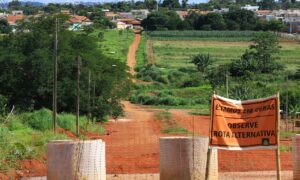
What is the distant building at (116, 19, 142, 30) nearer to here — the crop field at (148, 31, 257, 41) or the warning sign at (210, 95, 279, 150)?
the crop field at (148, 31, 257, 41)

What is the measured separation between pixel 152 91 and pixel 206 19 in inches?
3057

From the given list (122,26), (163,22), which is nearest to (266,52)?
(163,22)

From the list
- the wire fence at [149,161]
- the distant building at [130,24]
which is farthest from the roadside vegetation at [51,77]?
the distant building at [130,24]

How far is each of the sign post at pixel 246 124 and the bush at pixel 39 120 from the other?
713 inches

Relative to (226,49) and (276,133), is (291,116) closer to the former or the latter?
(276,133)

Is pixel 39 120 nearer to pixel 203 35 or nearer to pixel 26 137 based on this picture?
pixel 26 137

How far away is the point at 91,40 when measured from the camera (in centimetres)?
4469

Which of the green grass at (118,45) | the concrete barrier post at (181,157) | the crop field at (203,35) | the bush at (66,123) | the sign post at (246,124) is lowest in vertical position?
the crop field at (203,35)

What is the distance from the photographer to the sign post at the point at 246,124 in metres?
13.3

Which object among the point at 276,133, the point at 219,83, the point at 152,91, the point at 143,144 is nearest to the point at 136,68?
the point at 152,91

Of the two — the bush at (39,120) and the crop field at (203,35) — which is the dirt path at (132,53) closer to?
the crop field at (203,35)

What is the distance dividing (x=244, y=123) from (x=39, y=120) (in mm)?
19432

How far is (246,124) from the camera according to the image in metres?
13.4

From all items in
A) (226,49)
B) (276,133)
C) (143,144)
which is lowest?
(226,49)
